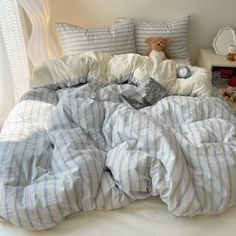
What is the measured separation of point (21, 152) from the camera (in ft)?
3.29

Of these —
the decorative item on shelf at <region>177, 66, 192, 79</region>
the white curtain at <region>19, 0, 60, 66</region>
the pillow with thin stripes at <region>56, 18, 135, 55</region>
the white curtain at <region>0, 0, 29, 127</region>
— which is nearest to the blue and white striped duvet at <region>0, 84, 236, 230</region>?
the decorative item on shelf at <region>177, 66, 192, 79</region>


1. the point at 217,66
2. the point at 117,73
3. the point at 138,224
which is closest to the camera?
the point at 138,224

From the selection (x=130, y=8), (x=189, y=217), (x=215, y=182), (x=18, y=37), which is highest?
(x=130, y=8)

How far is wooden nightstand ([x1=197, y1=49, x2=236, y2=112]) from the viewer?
2.04 m

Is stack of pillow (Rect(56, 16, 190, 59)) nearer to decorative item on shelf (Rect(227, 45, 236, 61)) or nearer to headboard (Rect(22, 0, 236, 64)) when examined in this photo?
headboard (Rect(22, 0, 236, 64))

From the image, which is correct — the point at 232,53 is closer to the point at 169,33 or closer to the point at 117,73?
the point at 169,33

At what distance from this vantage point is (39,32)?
6.43 feet

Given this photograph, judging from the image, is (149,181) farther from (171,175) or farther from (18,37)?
(18,37)

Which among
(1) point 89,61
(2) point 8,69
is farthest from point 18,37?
(1) point 89,61

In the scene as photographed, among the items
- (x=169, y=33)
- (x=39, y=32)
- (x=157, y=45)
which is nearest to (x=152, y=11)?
(x=169, y=33)

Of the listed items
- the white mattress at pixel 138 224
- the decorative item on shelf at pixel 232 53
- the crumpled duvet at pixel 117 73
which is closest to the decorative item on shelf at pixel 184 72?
the crumpled duvet at pixel 117 73

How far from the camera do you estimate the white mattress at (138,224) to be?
2.76 feet

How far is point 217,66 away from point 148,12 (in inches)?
26.2

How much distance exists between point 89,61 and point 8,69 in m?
→ 0.55
